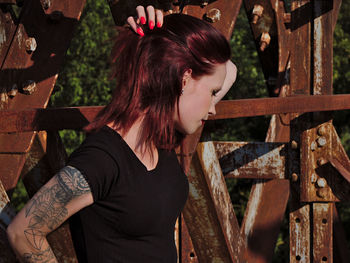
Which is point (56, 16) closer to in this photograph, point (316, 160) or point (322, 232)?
point (316, 160)

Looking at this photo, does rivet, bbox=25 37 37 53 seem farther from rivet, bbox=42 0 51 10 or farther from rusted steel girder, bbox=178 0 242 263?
rusted steel girder, bbox=178 0 242 263

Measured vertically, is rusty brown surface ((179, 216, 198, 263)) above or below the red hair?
below

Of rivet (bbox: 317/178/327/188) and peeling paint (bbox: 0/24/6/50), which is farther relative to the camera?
rivet (bbox: 317/178/327/188)

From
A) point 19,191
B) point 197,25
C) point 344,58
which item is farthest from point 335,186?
point 344,58

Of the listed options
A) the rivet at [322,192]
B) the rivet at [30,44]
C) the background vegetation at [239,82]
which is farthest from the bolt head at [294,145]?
the background vegetation at [239,82]

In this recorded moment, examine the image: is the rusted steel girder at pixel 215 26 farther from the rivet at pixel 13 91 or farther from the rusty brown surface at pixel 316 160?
the rivet at pixel 13 91

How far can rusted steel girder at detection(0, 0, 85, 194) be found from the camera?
9.26ft

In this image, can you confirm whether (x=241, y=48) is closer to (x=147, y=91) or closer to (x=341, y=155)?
(x=341, y=155)

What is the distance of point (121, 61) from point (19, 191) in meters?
10.4

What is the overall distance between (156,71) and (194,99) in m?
0.17

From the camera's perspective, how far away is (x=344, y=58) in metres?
13.3

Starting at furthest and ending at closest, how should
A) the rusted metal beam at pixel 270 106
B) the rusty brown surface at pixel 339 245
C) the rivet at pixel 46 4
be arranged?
the rusty brown surface at pixel 339 245, the rivet at pixel 46 4, the rusted metal beam at pixel 270 106

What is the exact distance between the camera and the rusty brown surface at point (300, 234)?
3.42 meters

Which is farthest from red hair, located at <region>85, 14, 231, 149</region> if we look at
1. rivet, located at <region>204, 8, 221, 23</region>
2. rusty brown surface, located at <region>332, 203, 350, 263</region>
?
rusty brown surface, located at <region>332, 203, 350, 263</region>
